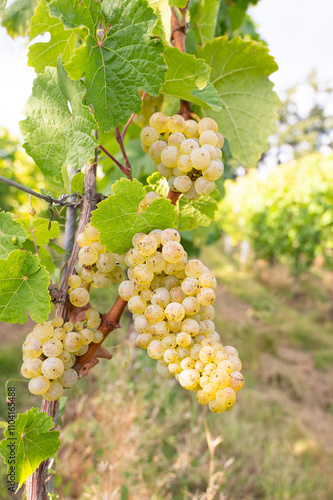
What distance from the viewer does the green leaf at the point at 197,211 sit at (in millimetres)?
678

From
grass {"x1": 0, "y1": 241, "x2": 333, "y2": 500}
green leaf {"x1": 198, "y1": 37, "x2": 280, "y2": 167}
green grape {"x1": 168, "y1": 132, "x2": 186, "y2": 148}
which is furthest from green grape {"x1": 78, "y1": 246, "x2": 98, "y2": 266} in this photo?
grass {"x1": 0, "y1": 241, "x2": 333, "y2": 500}

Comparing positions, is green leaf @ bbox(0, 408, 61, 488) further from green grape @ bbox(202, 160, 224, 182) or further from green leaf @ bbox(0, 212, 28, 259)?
green grape @ bbox(202, 160, 224, 182)

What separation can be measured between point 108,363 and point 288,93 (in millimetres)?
24661

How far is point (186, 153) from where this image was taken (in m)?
0.53

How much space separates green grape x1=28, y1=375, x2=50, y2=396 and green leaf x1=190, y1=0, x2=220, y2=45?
83cm

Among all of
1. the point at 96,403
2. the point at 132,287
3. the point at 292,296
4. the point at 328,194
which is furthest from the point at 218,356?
the point at 292,296

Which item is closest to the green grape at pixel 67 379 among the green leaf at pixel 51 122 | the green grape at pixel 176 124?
the green leaf at pixel 51 122

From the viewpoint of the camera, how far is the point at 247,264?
9.15 m

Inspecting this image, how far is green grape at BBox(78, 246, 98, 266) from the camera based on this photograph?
549 mm

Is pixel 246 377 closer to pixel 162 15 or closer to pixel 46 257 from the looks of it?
pixel 46 257

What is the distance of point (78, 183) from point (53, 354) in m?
0.28

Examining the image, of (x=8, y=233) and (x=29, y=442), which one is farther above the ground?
(x=8, y=233)

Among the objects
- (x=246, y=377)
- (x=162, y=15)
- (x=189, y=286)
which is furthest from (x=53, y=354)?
(x=246, y=377)

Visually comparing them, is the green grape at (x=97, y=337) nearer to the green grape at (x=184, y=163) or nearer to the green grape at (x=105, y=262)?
the green grape at (x=105, y=262)
